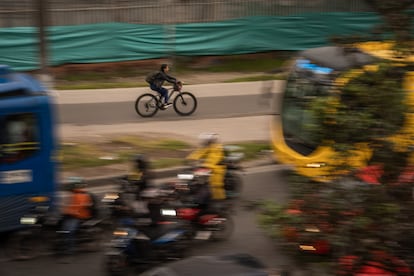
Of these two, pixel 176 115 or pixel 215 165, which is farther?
pixel 176 115

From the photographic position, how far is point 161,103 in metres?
17.5

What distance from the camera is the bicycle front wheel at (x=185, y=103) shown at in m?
17.6

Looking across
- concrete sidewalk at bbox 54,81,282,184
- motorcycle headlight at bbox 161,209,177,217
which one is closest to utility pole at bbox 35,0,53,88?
concrete sidewalk at bbox 54,81,282,184

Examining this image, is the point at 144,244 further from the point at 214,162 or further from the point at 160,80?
the point at 160,80

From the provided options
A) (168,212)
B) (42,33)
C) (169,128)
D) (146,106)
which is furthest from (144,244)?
(146,106)

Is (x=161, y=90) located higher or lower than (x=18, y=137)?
higher

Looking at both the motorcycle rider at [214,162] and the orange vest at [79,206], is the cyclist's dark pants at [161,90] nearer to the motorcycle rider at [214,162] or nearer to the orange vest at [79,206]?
the motorcycle rider at [214,162]

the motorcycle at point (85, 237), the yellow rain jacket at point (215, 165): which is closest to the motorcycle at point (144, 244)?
the motorcycle at point (85, 237)

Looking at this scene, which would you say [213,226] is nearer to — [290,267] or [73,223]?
[73,223]

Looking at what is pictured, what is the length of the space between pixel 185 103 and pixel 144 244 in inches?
389

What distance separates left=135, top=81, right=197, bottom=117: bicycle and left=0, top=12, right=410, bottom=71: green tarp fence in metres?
4.31

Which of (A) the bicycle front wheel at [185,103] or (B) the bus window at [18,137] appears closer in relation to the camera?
(B) the bus window at [18,137]

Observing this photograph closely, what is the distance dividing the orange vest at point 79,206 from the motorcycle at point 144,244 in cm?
85

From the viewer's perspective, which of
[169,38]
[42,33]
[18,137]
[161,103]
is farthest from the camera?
[169,38]
